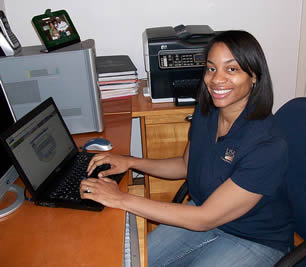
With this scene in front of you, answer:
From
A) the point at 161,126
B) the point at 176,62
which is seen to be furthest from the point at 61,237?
the point at 176,62

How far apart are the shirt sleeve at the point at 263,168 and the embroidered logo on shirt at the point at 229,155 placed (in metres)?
0.08

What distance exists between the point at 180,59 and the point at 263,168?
903mm

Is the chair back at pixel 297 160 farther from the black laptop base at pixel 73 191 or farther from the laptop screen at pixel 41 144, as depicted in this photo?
the laptop screen at pixel 41 144

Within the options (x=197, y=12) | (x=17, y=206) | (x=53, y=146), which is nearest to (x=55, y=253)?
(x=17, y=206)

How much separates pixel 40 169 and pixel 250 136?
2.30 feet

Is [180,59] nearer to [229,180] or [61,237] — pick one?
[229,180]

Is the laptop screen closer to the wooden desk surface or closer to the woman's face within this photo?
the wooden desk surface

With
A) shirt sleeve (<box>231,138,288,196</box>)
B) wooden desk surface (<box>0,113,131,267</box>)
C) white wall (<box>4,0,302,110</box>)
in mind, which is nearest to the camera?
wooden desk surface (<box>0,113,131,267</box>)

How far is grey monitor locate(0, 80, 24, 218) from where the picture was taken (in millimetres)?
1076

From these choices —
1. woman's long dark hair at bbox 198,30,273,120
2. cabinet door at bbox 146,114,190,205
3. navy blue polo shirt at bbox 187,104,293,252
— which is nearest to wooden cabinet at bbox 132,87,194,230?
cabinet door at bbox 146,114,190,205

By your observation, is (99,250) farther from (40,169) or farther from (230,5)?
(230,5)

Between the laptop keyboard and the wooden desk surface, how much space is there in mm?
48

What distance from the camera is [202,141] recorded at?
1.30 m

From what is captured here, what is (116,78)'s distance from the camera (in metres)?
1.91
